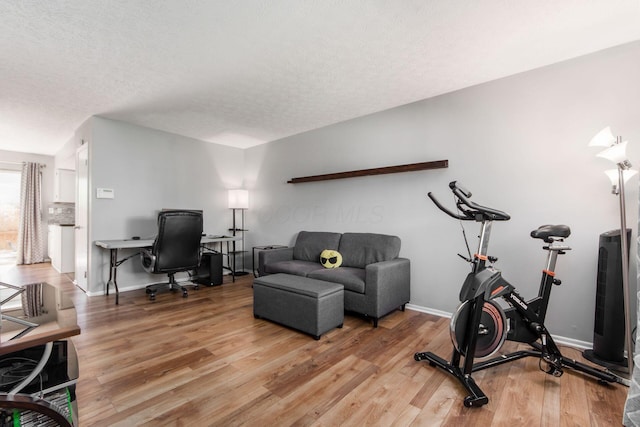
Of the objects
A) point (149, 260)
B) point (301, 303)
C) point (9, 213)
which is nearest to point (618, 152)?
point (301, 303)

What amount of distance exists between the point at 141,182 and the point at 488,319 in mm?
4522

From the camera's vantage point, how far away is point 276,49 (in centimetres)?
226

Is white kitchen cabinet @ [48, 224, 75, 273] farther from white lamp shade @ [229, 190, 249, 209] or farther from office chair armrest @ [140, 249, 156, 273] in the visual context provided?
A: white lamp shade @ [229, 190, 249, 209]

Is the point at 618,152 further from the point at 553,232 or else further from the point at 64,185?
the point at 64,185

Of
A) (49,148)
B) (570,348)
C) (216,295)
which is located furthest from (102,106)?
(570,348)

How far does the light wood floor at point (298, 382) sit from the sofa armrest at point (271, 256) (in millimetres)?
1014

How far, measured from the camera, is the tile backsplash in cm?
627

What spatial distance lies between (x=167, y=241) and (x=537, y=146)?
4008mm

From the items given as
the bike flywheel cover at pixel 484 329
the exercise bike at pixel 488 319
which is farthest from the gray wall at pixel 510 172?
the bike flywheel cover at pixel 484 329

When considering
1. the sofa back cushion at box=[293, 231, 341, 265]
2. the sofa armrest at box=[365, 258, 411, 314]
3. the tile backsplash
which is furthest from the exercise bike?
the tile backsplash

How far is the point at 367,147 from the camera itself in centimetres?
370

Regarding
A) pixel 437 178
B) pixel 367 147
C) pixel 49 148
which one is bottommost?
pixel 437 178

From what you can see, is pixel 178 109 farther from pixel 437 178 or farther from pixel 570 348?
pixel 570 348

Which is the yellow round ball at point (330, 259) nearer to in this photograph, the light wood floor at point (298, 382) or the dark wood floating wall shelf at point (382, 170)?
the light wood floor at point (298, 382)
